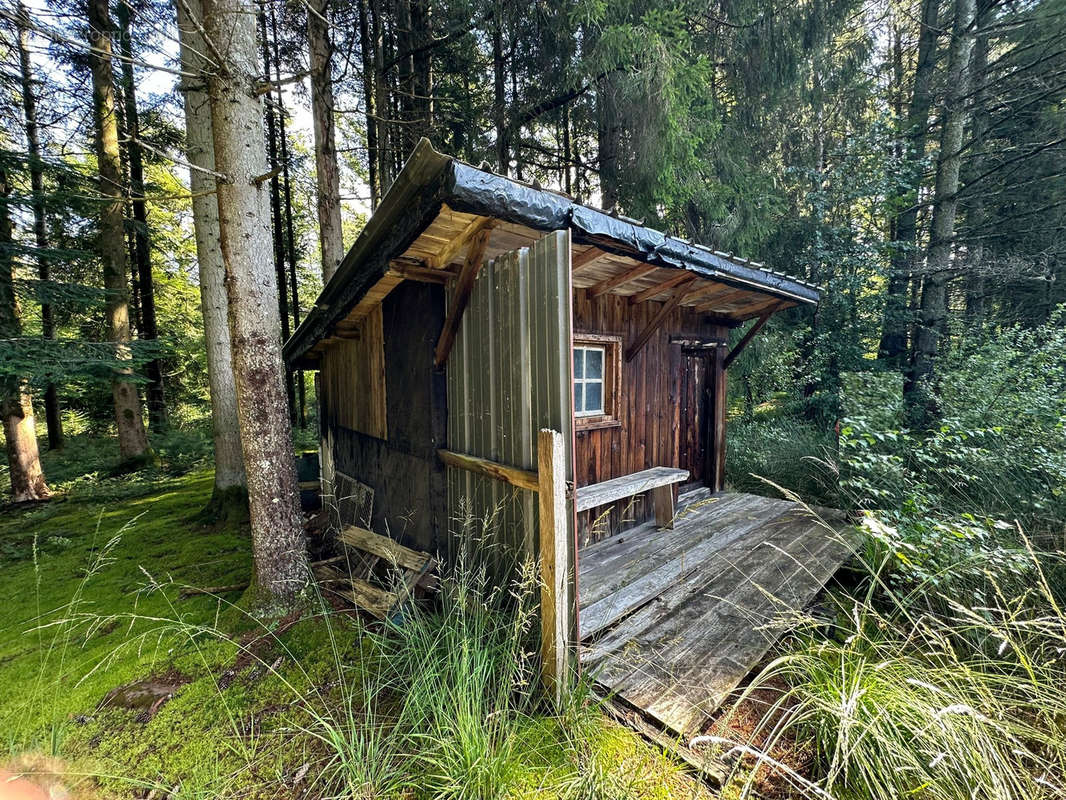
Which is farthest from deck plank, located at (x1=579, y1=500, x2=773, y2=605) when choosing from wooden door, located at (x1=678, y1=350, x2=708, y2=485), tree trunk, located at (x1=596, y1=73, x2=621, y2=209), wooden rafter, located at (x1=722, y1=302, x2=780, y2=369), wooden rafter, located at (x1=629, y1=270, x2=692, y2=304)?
tree trunk, located at (x1=596, y1=73, x2=621, y2=209)

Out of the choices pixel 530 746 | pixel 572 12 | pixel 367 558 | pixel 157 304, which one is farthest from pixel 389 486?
pixel 157 304

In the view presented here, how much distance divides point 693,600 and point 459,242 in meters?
3.00

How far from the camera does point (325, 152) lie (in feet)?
18.5

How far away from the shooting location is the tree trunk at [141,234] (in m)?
6.05

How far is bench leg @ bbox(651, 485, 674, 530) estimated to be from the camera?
14.0 feet

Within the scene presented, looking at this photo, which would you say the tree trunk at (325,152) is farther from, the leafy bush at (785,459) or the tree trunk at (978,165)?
the tree trunk at (978,165)

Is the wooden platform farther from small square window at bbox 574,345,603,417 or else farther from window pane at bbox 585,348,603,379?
window pane at bbox 585,348,603,379

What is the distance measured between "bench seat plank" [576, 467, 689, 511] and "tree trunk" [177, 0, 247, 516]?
3988 mm

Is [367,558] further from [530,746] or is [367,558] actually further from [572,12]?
[572,12]

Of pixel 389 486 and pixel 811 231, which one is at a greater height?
pixel 811 231

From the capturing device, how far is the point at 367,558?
352cm

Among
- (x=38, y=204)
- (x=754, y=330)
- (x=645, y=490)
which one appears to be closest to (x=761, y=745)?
(x=645, y=490)

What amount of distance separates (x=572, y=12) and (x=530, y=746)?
690 cm

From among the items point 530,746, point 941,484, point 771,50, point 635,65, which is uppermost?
point 771,50
